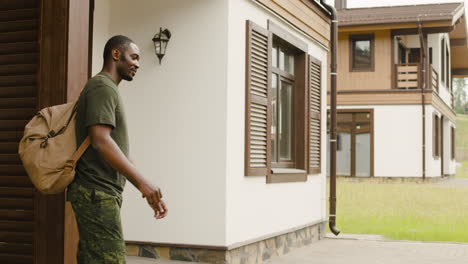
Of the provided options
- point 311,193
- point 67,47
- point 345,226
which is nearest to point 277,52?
point 311,193

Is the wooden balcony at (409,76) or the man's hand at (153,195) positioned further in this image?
the wooden balcony at (409,76)

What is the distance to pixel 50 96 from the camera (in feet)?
14.4

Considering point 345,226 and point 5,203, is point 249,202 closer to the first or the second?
point 5,203

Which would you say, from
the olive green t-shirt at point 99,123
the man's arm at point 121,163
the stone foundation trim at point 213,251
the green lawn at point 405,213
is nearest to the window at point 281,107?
the stone foundation trim at point 213,251

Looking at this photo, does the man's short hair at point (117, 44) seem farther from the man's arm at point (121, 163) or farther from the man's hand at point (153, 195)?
the man's hand at point (153, 195)

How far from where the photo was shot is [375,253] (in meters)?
9.08

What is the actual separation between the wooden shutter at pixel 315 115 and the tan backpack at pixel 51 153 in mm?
6683

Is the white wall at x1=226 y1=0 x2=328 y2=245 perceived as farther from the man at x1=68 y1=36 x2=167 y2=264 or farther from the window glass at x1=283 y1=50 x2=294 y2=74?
the man at x1=68 y1=36 x2=167 y2=264

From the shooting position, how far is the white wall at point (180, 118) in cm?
716

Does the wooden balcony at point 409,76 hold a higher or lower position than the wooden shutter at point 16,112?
higher

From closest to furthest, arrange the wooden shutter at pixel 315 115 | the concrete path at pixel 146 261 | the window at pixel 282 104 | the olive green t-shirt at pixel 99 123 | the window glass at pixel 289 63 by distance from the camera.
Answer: the olive green t-shirt at pixel 99 123 < the concrete path at pixel 146 261 < the window at pixel 282 104 < the window glass at pixel 289 63 < the wooden shutter at pixel 315 115

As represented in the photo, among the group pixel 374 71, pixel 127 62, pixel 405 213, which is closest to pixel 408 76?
pixel 374 71

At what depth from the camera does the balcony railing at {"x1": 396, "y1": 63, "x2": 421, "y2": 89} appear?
80.7 feet

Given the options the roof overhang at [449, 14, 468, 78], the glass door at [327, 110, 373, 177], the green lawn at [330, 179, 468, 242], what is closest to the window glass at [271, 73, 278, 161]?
the green lawn at [330, 179, 468, 242]
